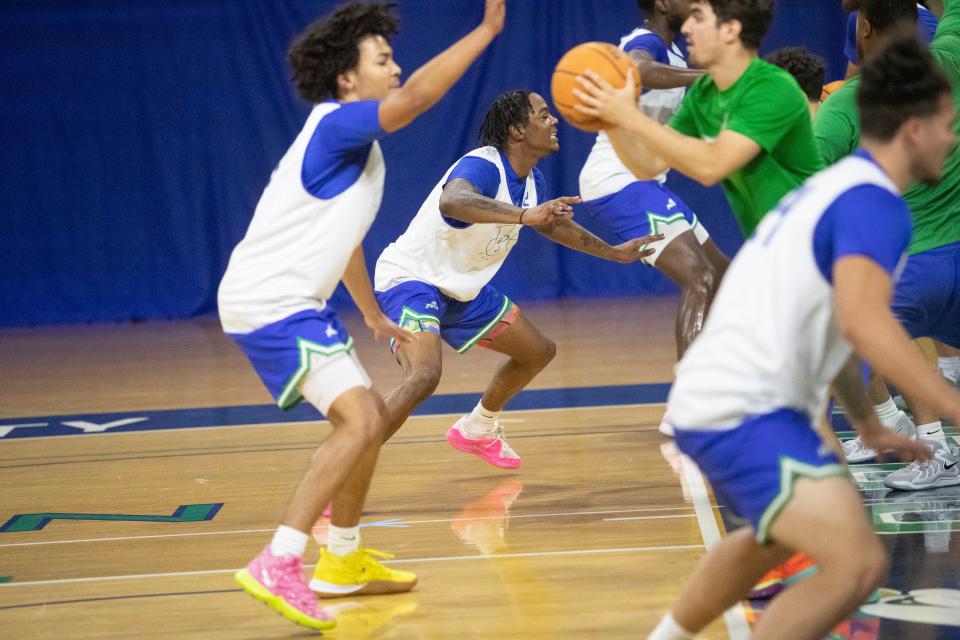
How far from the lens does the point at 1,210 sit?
1142 cm

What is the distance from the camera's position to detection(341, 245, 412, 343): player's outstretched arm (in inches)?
153

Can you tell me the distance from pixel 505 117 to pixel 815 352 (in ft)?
9.43

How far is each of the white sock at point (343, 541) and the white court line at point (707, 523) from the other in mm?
1081

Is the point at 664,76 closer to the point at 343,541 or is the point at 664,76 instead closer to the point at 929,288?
the point at 929,288

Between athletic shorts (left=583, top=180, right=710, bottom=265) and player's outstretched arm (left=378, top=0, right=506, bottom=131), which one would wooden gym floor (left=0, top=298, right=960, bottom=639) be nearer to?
athletic shorts (left=583, top=180, right=710, bottom=265)

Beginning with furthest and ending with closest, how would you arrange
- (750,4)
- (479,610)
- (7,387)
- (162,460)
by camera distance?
(7,387) → (162,460) → (479,610) → (750,4)

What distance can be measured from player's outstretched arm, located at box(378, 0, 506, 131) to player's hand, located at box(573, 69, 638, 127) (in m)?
0.31

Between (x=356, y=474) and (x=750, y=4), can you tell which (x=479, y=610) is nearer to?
(x=356, y=474)

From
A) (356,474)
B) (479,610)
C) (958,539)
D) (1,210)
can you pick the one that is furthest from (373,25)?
(1,210)

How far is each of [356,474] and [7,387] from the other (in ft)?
17.5

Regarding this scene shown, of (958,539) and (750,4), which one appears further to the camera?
(958,539)

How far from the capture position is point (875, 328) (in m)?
2.26

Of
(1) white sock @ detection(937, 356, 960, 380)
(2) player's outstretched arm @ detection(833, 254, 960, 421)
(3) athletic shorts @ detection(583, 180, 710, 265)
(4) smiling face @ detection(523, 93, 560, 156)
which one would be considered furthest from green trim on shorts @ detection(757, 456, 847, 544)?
(1) white sock @ detection(937, 356, 960, 380)

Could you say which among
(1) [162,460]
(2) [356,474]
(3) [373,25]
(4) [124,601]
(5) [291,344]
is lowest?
(1) [162,460]
